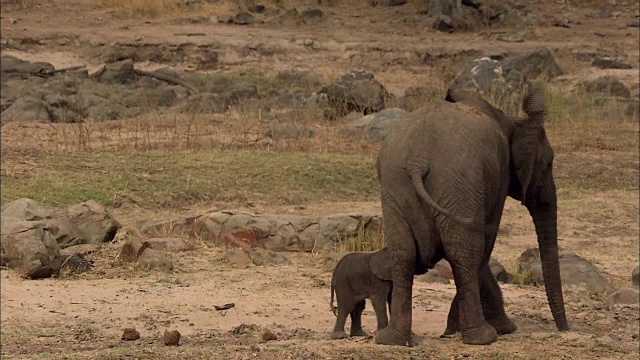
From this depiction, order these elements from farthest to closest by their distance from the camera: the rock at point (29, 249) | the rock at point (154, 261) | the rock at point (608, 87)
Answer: the rock at point (608, 87) < the rock at point (154, 261) < the rock at point (29, 249)

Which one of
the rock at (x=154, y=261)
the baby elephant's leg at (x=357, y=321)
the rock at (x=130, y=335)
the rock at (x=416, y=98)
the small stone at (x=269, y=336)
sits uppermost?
the baby elephant's leg at (x=357, y=321)

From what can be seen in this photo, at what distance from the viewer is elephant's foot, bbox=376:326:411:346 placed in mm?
7121

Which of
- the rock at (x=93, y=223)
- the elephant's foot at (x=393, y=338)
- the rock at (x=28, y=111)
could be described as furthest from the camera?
the rock at (x=28, y=111)

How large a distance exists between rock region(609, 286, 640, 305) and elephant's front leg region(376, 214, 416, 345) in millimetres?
2738

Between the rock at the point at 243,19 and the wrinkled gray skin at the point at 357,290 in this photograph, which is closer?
the wrinkled gray skin at the point at 357,290

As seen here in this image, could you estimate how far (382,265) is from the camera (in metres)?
7.39

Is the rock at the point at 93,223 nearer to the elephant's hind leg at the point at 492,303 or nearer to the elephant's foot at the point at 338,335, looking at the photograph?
the elephant's foot at the point at 338,335

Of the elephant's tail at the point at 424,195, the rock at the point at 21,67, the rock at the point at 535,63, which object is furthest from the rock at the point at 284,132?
the elephant's tail at the point at 424,195

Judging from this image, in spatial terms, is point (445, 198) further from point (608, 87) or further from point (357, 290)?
point (608, 87)

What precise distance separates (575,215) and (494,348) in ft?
22.1

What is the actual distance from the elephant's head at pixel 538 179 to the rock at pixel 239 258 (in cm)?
285

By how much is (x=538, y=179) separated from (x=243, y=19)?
2078 centimetres

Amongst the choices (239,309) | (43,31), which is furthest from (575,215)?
(43,31)

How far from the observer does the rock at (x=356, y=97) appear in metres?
19.4
